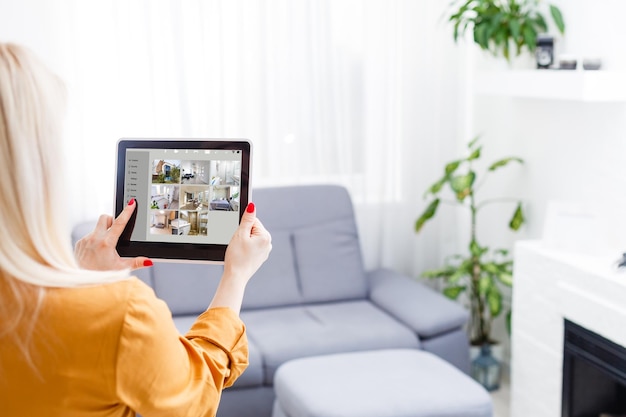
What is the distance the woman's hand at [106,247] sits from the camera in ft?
5.33

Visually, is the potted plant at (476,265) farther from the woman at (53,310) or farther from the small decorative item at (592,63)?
the woman at (53,310)

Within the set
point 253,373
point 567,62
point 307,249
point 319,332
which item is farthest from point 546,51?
point 253,373

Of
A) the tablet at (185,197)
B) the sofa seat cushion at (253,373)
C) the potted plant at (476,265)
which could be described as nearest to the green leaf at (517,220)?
the potted plant at (476,265)

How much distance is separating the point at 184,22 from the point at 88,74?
45cm

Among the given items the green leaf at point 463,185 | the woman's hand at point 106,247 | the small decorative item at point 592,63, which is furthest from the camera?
the green leaf at point 463,185

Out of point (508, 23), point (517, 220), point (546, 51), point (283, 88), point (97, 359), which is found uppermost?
point (508, 23)

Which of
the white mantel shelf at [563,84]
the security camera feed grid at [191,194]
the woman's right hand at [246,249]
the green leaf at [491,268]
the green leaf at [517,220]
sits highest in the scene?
the white mantel shelf at [563,84]

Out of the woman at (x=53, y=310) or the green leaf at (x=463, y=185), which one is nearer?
the woman at (x=53, y=310)

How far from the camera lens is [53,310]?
1.10 metres

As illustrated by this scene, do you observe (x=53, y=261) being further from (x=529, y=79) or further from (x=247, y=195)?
(x=529, y=79)

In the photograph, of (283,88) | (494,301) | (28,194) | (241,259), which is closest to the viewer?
(28,194)

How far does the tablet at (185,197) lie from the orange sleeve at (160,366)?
381 mm

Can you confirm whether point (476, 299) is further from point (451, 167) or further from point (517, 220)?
point (451, 167)

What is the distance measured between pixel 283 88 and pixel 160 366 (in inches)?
107
